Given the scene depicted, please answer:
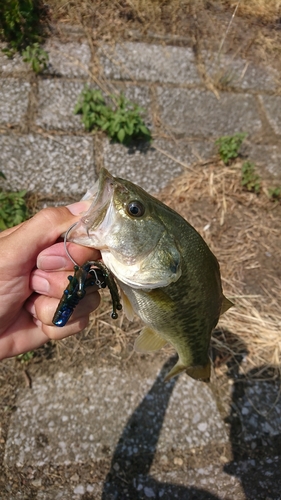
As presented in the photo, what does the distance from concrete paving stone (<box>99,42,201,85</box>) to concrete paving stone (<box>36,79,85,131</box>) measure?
51cm

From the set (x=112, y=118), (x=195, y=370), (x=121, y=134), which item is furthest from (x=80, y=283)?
(x=112, y=118)

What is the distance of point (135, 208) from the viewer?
1409mm

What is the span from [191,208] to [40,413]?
83.1 inches

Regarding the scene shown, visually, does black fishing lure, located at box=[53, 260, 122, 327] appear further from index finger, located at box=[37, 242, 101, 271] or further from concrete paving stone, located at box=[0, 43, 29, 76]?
concrete paving stone, located at box=[0, 43, 29, 76]

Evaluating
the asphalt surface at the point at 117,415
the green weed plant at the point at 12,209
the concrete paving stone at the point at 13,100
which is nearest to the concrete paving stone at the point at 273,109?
the asphalt surface at the point at 117,415

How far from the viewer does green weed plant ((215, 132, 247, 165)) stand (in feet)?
12.3

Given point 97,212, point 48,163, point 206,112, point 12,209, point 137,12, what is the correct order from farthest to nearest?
point 137,12, point 206,112, point 48,163, point 12,209, point 97,212

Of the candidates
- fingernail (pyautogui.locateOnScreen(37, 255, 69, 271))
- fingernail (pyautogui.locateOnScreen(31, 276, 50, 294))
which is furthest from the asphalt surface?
fingernail (pyautogui.locateOnScreen(37, 255, 69, 271))

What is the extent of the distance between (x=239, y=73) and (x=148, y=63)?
1167 mm

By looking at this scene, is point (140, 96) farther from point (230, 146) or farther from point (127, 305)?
point (127, 305)

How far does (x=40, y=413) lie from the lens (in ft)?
7.73

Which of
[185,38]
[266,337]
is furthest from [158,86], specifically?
[266,337]

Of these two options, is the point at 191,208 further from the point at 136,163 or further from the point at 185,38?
the point at 185,38

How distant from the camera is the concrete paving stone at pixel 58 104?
12.1 ft
